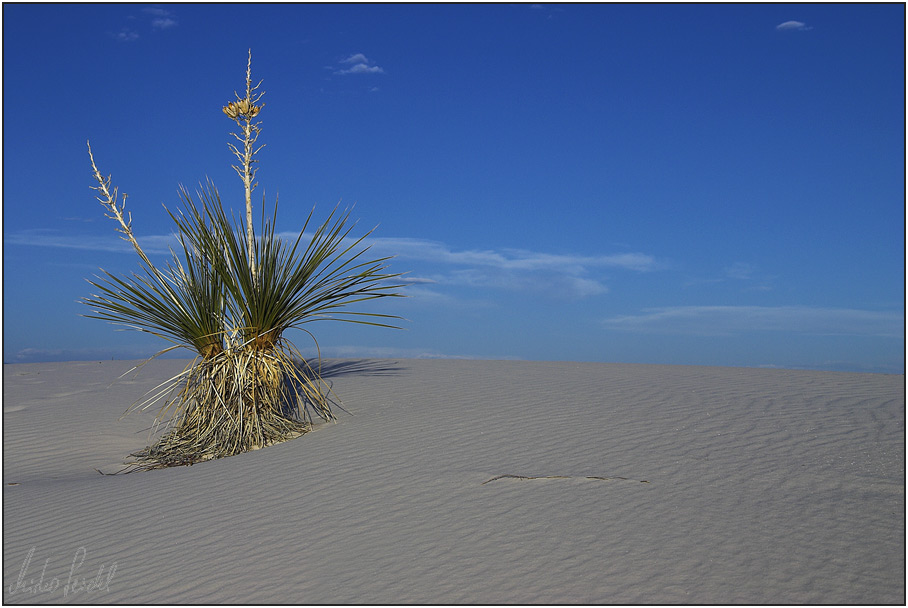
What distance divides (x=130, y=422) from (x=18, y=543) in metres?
5.19

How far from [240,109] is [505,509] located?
18.0 feet

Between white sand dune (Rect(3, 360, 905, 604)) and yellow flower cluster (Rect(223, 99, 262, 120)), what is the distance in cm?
370

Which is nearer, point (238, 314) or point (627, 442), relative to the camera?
point (627, 442)

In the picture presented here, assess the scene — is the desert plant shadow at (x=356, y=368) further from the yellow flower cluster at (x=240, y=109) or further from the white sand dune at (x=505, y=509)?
the yellow flower cluster at (x=240, y=109)

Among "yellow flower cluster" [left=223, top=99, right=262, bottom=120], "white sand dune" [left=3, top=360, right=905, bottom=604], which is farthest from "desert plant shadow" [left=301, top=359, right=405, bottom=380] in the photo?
"yellow flower cluster" [left=223, top=99, right=262, bottom=120]

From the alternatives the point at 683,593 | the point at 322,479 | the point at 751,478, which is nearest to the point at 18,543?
the point at 322,479

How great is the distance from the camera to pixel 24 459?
8.30m

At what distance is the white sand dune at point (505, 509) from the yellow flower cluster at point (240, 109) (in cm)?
370

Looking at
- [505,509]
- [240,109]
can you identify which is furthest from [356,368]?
[505,509]

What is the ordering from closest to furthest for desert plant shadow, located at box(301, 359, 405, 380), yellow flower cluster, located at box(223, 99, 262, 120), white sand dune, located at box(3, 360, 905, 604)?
white sand dune, located at box(3, 360, 905, 604) → yellow flower cluster, located at box(223, 99, 262, 120) → desert plant shadow, located at box(301, 359, 405, 380)

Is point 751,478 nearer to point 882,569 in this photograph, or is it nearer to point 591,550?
point 882,569

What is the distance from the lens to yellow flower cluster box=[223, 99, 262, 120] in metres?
7.75

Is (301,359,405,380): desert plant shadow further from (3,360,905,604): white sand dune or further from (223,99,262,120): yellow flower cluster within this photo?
(223,99,262,120): yellow flower cluster

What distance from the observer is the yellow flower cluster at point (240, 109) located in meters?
7.75
